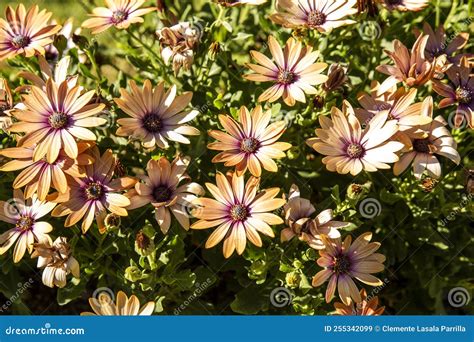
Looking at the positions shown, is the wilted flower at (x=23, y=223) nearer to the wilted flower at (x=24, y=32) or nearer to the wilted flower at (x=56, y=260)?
the wilted flower at (x=56, y=260)

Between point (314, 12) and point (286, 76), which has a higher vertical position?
point (314, 12)

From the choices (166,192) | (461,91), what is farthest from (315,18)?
(166,192)

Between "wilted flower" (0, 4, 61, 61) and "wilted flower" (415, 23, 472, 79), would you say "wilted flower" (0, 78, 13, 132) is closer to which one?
"wilted flower" (0, 4, 61, 61)

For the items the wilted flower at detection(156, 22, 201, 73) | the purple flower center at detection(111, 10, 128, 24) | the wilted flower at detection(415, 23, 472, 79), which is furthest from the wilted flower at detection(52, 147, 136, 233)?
the wilted flower at detection(415, 23, 472, 79)

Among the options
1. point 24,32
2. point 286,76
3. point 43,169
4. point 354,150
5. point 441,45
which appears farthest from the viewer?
point 441,45

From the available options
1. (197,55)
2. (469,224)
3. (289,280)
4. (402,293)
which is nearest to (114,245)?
(289,280)

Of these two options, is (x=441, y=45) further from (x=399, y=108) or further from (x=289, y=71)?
(x=289, y=71)

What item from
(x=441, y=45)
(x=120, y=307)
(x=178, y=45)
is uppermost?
(x=441, y=45)

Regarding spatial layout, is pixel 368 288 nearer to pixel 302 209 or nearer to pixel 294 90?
pixel 302 209
